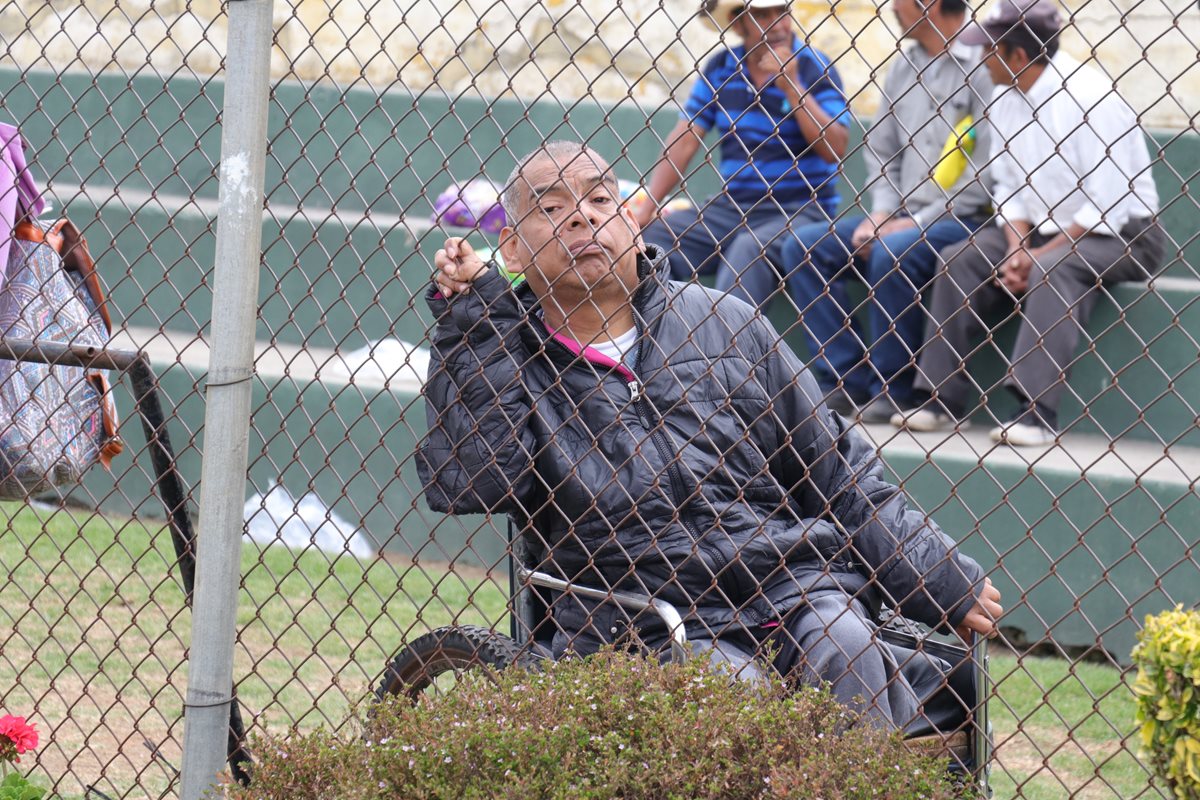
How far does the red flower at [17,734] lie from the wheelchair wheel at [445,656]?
2.22ft

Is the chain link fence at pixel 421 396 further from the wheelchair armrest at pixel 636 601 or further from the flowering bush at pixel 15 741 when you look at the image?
the flowering bush at pixel 15 741

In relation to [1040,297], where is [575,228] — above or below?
below

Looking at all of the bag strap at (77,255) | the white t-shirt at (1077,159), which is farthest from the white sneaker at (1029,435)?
the bag strap at (77,255)

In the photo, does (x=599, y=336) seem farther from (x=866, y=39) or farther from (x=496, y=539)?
(x=866, y=39)

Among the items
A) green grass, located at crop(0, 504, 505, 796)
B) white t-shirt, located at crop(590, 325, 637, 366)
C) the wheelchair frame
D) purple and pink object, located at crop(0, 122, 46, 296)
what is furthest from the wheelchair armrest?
purple and pink object, located at crop(0, 122, 46, 296)

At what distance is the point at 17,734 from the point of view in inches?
108

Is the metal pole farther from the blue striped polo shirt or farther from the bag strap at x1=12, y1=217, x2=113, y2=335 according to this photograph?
the blue striped polo shirt

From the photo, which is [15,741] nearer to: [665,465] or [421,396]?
[665,465]

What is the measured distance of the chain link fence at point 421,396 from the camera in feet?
12.2

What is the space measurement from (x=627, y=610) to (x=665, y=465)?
29 centimetres

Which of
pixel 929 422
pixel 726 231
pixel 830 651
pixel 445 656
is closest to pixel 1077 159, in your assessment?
pixel 929 422

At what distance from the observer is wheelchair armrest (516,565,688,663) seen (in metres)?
2.54

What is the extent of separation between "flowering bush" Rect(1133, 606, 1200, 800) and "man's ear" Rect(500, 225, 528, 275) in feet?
4.97

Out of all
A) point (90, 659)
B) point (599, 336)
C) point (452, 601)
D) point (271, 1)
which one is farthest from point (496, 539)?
point (271, 1)
